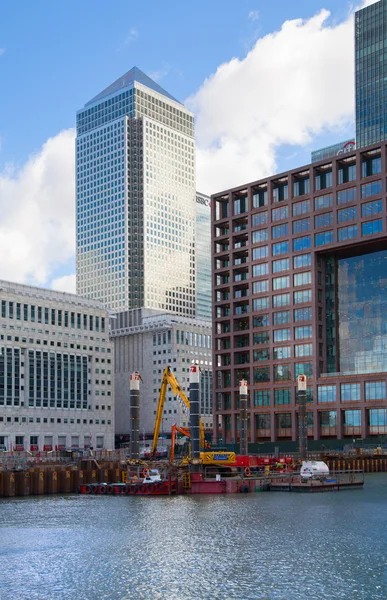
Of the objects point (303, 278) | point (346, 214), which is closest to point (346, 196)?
point (346, 214)

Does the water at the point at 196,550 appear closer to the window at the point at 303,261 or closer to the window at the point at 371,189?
the window at the point at 371,189

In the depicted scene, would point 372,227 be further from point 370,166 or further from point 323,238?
point 370,166

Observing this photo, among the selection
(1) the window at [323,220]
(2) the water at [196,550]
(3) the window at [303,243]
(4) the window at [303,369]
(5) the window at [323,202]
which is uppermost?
(5) the window at [323,202]

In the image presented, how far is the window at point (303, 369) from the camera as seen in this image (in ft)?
636

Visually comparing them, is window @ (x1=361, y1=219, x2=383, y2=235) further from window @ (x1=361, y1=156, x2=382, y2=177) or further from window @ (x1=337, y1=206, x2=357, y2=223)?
window @ (x1=361, y1=156, x2=382, y2=177)

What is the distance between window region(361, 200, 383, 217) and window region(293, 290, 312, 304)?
2179 cm

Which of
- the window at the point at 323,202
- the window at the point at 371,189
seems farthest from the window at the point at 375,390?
the window at the point at 323,202

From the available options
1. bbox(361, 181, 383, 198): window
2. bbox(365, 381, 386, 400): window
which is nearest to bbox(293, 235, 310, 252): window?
bbox(361, 181, 383, 198): window

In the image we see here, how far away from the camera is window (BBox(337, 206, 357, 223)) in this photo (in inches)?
7416

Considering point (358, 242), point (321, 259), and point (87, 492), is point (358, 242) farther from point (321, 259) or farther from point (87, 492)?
point (87, 492)

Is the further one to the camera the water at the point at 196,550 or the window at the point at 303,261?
the window at the point at 303,261

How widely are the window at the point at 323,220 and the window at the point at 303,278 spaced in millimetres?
10780

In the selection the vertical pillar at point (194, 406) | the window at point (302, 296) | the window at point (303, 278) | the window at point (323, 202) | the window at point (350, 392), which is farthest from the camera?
the window at point (303, 278)

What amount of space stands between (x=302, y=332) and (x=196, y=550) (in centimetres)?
13720
